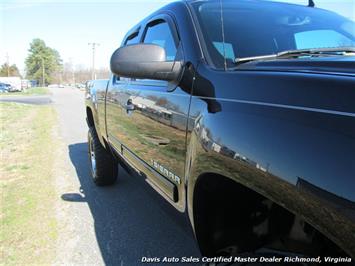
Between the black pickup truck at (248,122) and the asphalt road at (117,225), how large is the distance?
0.35 m

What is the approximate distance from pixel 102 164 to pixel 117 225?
114 cm

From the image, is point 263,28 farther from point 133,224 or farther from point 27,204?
point 27,204

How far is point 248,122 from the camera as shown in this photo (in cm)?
142

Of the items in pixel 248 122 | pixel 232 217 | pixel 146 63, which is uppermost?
pixel 146 63

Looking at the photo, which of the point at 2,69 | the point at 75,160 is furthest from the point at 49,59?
the point at 75,160

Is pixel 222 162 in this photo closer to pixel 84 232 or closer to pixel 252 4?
pixel 252 4

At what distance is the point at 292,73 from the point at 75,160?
5850 mm

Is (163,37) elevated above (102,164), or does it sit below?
above

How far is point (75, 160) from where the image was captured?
6.71 m

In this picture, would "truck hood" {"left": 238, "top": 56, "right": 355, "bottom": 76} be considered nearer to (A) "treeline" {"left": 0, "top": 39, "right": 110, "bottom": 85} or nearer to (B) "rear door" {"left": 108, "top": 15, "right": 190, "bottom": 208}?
(B) "rear door" {"left": 108, "top": 15, "right": 190, "bottom": 208}

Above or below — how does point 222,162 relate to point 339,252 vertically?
above

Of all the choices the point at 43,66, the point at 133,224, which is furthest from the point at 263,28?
the point at 43,66

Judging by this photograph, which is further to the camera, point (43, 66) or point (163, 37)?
point (43, 66)

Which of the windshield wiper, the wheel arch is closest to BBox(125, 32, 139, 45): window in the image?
the windshield wiper
